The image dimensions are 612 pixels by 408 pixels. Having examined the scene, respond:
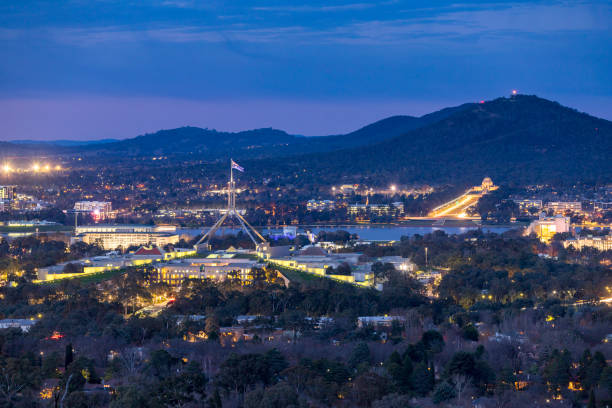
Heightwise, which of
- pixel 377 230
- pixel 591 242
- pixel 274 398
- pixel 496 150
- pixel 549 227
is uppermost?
pixel 496 150

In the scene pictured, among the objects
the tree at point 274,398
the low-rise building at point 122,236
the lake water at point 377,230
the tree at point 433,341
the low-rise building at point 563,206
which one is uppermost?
the low-rise building at point 563,206

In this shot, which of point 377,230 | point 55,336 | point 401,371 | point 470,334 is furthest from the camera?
point 377,230

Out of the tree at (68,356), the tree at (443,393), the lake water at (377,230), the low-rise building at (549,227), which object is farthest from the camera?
the lake water at (377,230)

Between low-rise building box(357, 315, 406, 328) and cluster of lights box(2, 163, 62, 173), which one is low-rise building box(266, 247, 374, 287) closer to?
low-rise building box(357, 315, 406, 328)

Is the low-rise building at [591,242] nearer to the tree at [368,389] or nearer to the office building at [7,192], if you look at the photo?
the tree at [368,389]

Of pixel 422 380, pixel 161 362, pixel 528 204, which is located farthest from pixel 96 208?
pixel 422 380

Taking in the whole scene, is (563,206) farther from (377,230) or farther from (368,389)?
(368,389)

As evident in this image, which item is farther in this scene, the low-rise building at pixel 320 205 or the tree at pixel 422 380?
the low-rise building at pixel 320 205

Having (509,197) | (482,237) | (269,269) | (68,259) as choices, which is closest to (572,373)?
(269,269)

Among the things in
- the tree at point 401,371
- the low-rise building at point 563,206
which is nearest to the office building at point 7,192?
the low-rise building at point 563,206
